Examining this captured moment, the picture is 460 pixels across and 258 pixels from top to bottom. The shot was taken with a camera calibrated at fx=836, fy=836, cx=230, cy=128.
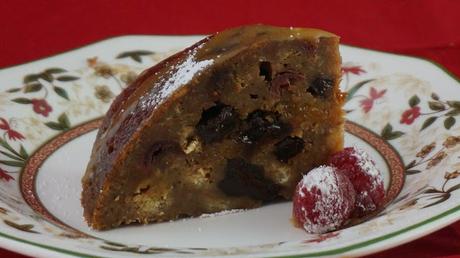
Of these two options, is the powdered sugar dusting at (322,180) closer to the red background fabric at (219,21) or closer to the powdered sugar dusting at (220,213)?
the powdered sugar dusting at (220,213)

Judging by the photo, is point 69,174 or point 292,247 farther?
point 69,174

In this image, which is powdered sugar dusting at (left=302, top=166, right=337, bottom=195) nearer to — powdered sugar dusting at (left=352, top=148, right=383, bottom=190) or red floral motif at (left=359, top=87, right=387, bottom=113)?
powdered sugar dusting at (left=352, top=148, right=383, bottom=190)

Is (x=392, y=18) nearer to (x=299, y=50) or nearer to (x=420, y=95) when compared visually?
(x=420, y=95)

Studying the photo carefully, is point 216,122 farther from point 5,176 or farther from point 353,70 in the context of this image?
point 353,70

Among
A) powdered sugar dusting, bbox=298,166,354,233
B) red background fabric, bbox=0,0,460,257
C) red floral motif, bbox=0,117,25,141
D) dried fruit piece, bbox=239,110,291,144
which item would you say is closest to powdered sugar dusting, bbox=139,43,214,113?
dried fruit piece, bbox=239,110,291,144

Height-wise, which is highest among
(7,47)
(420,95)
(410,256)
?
(7,47)

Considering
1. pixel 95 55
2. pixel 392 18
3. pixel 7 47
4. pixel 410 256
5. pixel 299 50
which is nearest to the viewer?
pixel 410 256

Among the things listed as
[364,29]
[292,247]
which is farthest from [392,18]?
[292,247]

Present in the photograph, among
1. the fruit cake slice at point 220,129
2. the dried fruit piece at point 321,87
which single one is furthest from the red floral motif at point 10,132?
the dried fruit piece at point 321,87
